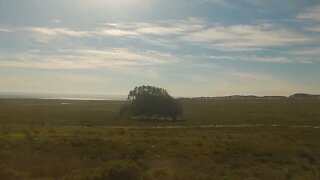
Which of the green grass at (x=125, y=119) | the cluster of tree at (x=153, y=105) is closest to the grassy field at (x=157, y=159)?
the green grass at (x=125, y=119)

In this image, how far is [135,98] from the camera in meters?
93.9

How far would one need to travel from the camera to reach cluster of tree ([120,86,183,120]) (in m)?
89.2

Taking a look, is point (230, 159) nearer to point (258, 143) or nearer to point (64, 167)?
point (258, 143)

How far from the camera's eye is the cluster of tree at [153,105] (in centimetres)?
8925

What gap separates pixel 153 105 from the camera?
90938mm

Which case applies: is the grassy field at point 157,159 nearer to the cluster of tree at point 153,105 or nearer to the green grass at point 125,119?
the green grass at point 125,119

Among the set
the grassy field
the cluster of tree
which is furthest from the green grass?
the grassy field

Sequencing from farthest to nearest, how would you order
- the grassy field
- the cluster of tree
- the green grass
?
the cluster of tree, the green grass, the grassy field

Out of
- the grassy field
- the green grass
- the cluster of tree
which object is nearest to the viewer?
the grassy field

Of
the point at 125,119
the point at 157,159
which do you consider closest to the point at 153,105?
the point at 125,119

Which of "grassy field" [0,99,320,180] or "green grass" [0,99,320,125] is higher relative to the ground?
"green grass" [0,99,320,125]

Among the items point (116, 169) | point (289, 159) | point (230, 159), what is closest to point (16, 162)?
point (116, 169)

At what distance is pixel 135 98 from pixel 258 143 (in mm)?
55157

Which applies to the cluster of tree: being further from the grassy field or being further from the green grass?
the grassy field
